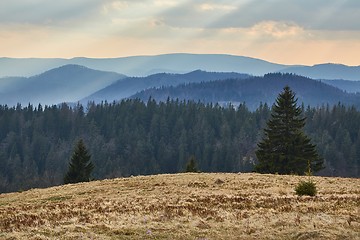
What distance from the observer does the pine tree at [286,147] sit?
6191cm

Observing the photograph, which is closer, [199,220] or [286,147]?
[199,220]

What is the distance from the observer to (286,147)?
63781 mm

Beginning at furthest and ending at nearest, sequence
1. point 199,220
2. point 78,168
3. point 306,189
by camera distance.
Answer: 1. point 78,168
2. point 306,189
3. point 199,220

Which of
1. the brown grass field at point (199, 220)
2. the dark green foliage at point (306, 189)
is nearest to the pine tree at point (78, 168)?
the brown grass field at point (199, 220)

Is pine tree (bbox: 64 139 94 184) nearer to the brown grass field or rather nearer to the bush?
the brown grass field

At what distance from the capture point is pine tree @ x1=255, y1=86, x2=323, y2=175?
203 feet

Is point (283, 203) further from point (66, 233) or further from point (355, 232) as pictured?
point (66, 233)

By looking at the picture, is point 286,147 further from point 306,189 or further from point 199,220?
point 199,220

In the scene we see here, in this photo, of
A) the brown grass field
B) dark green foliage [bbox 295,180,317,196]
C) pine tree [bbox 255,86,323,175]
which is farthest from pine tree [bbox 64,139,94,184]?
dark green foliage [bbox 295,180,317,196]

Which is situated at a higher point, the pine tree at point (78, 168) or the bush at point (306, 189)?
the bush at point (306, 189)

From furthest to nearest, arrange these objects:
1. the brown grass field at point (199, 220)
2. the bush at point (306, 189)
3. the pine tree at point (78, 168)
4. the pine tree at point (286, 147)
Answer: the pine tree at point (78, 168) → the pine tree at point (286, 147) → the bush at point (306, 189) → the brown grass field at point (199, 220)

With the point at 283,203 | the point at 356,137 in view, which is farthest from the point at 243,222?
the point at 356,137

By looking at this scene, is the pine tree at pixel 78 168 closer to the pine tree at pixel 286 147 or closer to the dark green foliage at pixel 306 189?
the pine tree at pixel 286 147

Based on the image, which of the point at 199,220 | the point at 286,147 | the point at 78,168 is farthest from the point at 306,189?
the point at 78,168
